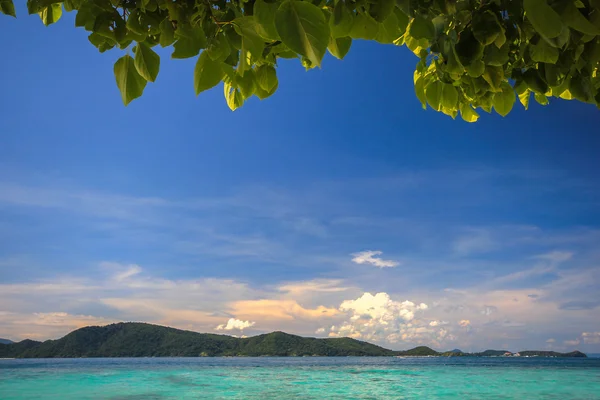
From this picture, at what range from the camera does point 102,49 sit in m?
1.03

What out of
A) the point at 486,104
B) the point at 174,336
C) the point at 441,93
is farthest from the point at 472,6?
the point at 174,336

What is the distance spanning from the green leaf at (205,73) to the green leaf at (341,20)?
25 centimetres

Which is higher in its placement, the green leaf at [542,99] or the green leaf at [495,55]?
the green leaf at [542,99]

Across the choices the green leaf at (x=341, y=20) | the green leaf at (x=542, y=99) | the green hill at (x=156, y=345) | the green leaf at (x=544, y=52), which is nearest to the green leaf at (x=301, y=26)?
the green leaf at (x=341, y=20)

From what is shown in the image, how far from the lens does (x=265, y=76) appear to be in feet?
3.74

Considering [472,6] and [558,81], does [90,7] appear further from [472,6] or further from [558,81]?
[558,81]

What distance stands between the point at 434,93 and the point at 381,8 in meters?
0.62

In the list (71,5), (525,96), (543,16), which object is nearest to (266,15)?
(543,16)

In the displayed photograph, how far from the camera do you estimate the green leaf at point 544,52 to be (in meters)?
1.02

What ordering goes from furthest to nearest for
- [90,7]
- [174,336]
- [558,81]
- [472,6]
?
[174,336] < [558,81] < [472,6] < [90,7]

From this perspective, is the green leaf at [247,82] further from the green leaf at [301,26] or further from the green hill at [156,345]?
the green hill at [156,345]

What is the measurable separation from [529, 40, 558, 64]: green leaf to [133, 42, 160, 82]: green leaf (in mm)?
835

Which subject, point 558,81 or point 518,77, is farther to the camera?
point 518,77

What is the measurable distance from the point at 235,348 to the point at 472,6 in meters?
102
